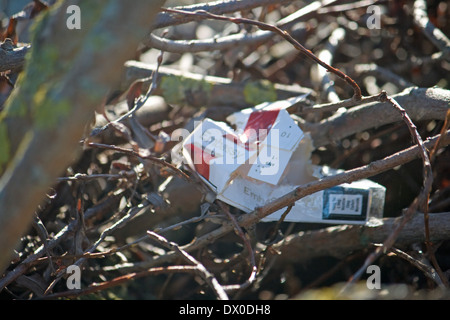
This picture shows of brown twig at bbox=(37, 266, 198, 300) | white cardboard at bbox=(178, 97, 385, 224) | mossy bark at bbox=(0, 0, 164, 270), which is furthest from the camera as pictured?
white cardboard at bbox=(178, 97, 385, 224)

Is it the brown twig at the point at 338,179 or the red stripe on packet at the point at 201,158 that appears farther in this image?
the red stripe on packet at the point at 201,158

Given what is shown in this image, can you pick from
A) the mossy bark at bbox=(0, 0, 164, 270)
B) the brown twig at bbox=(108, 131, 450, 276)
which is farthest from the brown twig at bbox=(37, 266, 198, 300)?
the mossy bark at bbox=(0, 0, 164, 270)

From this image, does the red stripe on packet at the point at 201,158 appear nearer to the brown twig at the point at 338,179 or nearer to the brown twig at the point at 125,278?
the brown twig at the point at 338,179

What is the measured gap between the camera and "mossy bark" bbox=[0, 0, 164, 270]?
→ 689mm

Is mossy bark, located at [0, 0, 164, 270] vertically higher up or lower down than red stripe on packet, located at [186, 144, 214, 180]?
higher up

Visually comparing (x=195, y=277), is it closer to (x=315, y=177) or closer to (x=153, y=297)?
(x=153, y=297)

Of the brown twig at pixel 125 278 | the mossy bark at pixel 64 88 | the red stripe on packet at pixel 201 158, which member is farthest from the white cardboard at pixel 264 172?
the mossy bark at pixel 64 88

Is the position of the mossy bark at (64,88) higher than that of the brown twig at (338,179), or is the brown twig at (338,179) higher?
the mossy bark at (64,88)

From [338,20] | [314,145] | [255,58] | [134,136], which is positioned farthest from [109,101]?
[338,20]

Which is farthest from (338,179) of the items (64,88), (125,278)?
(64,88)

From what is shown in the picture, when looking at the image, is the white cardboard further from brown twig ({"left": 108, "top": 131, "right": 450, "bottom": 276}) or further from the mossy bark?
the mossy bark

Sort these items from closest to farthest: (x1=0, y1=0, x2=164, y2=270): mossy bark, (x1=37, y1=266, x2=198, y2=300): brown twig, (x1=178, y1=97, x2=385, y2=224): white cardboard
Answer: (x1=0, y1=0, x2=164, y2=270): mossy bark
(x1=37, y1=266, x2=198, y2=300): brown twig
(x1=178, y1=97, x2=385, y2=224): white cardboard

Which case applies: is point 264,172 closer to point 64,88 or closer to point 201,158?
point 201,158

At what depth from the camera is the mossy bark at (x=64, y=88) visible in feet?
2.26
